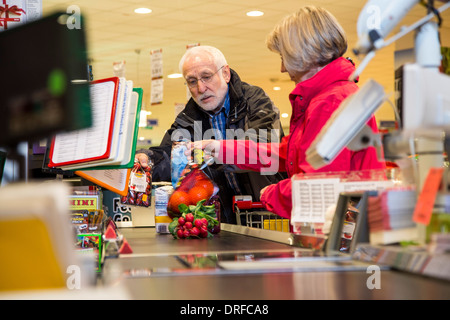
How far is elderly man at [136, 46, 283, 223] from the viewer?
368 centimetres

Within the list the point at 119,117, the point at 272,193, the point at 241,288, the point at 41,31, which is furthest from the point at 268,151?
the point at 41,31

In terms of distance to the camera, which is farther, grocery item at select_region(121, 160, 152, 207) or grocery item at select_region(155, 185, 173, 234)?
grocery item at select_region(121, 160, 152, 207)

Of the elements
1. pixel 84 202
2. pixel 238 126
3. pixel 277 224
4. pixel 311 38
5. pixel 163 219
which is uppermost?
pixel 311 38

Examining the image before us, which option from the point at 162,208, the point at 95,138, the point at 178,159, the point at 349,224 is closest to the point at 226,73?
the point at 178,159

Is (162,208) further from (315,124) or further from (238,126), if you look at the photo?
A: (238,126)

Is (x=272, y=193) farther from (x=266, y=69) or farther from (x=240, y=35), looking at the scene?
(x=266, y=69)

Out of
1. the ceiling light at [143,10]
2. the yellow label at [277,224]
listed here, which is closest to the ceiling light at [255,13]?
the ceiling light at [143,10]

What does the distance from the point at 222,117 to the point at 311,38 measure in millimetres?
1630

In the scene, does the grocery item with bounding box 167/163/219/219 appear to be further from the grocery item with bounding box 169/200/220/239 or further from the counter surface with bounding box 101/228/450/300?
the counter surface with bounding box 101/228/450/300

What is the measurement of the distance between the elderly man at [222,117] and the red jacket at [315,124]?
41.6 inches

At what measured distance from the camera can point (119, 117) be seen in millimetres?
1947

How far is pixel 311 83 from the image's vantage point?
2.37 m

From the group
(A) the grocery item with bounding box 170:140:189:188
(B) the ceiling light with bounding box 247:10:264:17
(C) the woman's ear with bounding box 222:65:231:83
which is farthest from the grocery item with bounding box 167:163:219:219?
(B) the ceiling light with bounding box 247:10:264:17
